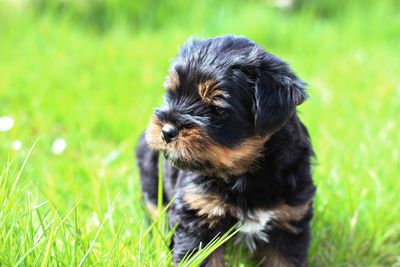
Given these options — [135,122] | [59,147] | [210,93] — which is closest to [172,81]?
[210,93]

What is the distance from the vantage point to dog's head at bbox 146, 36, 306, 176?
9.75 ft

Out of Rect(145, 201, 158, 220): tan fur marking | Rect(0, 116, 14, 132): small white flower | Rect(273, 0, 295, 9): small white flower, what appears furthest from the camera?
Rect(273, 0, 295, 9): small white flower

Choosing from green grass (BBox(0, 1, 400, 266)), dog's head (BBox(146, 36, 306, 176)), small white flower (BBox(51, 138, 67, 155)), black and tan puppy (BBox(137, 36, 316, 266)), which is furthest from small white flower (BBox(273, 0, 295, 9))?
dog's head (BBox(146, 36, 306, 176))

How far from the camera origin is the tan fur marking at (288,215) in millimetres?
3262

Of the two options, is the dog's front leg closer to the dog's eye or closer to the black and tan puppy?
the black and tan puppy

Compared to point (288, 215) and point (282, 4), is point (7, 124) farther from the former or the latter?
point (282, 4)

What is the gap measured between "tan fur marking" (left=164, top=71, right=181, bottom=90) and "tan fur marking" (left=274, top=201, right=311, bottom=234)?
2.82 feet

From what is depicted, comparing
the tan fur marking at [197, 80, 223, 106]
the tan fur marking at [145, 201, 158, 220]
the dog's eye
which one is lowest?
Answer: the tan fur marking at [145, 201, 158, 220]

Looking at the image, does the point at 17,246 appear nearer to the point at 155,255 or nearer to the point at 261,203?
the point at 155,255

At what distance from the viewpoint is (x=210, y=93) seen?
3.03 m

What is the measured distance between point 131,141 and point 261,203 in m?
2.60

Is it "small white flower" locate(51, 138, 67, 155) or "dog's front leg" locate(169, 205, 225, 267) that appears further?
"small white flower" locate(51, 138, 67, 155)

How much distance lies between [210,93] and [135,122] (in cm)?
305

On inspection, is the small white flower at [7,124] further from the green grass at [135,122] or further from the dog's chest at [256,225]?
the dog's chest at [256,225]
